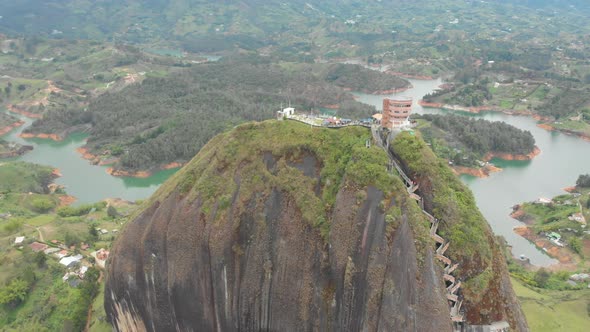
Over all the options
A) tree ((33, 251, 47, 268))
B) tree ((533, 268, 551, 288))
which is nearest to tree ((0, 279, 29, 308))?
tree ((33, 251, 47, 268))

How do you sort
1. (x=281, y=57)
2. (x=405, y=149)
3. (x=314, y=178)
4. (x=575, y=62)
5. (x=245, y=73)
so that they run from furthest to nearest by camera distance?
(x=281, y=57), (x=575, y=62), (x=245, y=73), (x=314, y=178), (x=405, y=149)

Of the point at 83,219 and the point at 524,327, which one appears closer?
the point at 524,327

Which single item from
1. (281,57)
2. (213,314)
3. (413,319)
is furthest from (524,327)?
(281,57)

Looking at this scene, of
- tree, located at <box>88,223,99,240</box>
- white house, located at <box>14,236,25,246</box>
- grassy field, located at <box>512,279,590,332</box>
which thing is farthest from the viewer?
tree, located at <box>88,223,99,240</box>

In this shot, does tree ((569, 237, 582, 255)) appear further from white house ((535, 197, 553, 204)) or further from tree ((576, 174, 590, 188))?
tree ((576, 174, 590, 188))

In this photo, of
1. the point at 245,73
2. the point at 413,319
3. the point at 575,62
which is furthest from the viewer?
the point at 575,62

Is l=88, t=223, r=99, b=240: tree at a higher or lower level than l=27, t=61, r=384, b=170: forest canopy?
higher

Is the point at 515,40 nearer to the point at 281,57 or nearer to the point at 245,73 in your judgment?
the point at 281,57
